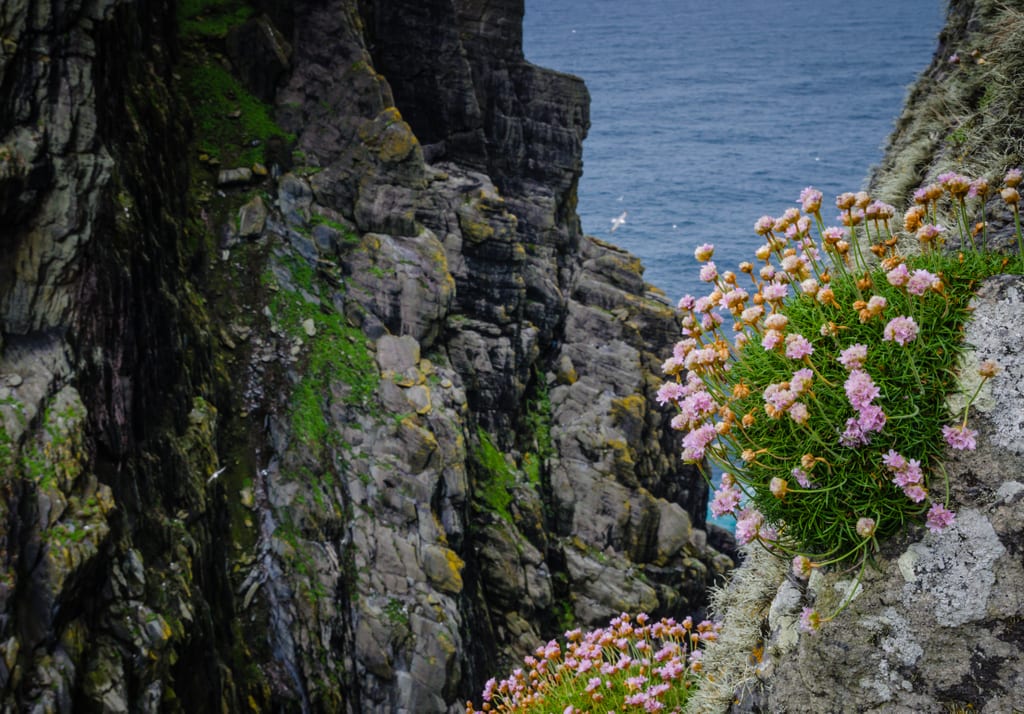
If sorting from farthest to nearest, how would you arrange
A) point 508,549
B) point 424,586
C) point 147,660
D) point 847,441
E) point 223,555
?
point 508,549
point 424,586
point 223,555
point 147,660
point 847,441

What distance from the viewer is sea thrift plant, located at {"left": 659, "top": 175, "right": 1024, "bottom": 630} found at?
5.16 meters

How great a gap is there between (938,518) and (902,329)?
118 centimetres

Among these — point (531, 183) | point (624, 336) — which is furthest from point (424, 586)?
point (531, 183)

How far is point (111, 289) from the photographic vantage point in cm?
1606

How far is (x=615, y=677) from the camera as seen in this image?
8.61 meters

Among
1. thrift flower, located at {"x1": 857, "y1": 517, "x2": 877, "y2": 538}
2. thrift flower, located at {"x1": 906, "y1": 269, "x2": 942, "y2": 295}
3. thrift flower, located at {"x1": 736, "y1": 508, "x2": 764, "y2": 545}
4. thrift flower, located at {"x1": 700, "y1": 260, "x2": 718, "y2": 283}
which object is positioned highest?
thrift flower, located at {"x1": 906, "y1": 269, "x2": 942, "y2": 295}

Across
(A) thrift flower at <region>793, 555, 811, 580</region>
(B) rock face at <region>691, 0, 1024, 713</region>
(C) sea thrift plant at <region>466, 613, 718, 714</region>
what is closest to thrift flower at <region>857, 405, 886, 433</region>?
(B) rock face at <region>691, 0, 1024, 713</region>

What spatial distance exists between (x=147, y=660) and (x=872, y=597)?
13151 mm

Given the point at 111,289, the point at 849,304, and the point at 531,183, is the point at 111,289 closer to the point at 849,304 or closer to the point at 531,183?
the point at 849,304

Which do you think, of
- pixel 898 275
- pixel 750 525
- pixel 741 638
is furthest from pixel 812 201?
pixel 741 638

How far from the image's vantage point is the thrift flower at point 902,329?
5.12 meters

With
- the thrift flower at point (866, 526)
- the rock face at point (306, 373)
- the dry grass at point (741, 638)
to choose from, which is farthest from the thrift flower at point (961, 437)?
the rock face at point (306, 373)

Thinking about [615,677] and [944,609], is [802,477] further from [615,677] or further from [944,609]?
[615,677]

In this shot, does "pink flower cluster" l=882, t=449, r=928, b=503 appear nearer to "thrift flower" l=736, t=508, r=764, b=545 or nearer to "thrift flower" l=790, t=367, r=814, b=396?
"thrift flower" l=790, t=367, r=814, b=396
